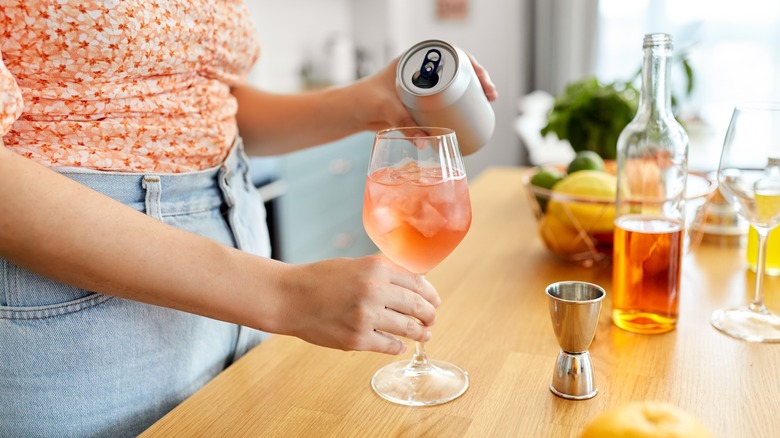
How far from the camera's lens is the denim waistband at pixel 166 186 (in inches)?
33.4

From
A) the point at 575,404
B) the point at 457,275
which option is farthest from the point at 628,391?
the point at 457,275

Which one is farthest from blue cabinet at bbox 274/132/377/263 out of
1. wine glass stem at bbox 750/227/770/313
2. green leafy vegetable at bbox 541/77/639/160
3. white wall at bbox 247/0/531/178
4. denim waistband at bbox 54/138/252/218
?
wine glass stem at bbox 750/227/770/313

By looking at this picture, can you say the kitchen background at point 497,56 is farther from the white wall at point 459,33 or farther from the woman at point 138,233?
the woman at point 138,233

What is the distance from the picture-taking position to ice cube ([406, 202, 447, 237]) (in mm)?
750

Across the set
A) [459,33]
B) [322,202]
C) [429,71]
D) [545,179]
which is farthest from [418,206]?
[459,33]

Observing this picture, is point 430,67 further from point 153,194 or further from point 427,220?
point 153,194

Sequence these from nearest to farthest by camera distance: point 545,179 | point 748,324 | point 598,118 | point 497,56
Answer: point 748,324
point 545,179
point 598,118
point 497,56

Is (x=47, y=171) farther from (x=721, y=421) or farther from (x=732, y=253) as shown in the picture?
(x=732, y=253)

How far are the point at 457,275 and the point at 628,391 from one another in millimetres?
421

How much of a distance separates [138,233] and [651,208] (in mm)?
666

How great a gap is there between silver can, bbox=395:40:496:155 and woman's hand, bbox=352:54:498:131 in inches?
3.2

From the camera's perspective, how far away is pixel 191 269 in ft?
2.35

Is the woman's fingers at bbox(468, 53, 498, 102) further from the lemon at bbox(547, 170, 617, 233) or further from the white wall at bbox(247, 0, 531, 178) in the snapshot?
the white wall at bbox(247, 0, 531, 178)

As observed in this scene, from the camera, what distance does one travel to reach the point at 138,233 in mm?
706
